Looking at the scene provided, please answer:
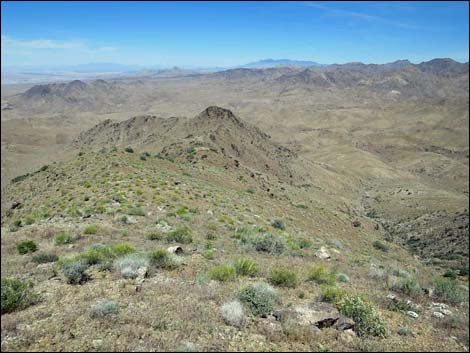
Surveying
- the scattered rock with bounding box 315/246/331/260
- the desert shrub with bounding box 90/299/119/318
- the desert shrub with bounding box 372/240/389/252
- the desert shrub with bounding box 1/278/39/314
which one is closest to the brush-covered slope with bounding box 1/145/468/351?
the desert shrub with bounding box 90/299/119/318

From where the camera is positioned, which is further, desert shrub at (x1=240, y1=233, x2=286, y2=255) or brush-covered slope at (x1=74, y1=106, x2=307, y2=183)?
brush-covered slope at (x1=74, y1=106, x2=307, y2=183)

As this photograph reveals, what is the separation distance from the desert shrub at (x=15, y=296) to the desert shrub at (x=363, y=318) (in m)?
6.99

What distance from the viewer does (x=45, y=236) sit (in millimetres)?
14727

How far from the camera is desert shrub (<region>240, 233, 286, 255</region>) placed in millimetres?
15266

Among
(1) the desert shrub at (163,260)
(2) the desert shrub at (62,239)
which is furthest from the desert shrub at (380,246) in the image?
(2) the desert shrub at (62,239)

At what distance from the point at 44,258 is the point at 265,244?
8450 millimetres

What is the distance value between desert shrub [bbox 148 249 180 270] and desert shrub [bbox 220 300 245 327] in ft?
11.1

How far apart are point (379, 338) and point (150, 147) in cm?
6904

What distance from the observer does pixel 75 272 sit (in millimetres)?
9438

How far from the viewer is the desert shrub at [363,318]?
7.70 metres

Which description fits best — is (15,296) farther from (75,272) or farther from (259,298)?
(259,298)

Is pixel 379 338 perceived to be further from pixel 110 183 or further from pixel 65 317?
pixel 110 183

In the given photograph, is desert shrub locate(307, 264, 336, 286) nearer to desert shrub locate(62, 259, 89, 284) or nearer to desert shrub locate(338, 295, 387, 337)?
desert shrub locate(338, 295, 387, 337)

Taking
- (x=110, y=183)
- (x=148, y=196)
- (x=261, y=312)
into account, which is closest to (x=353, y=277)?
(x=261, y=312)
